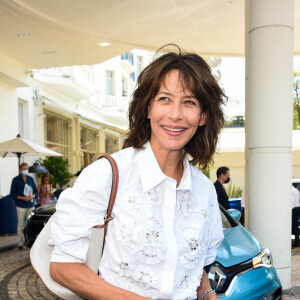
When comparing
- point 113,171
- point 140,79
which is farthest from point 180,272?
point 140,79

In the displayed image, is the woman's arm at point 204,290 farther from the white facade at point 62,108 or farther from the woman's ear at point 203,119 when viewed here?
the white facade at point 62,108

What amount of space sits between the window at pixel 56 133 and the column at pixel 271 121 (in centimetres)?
1349

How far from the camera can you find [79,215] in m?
1.51

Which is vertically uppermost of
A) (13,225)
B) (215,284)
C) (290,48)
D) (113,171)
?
(290,48)

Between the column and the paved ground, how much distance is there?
0.87 meters

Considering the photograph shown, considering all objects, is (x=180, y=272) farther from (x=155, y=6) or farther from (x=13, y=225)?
(x=13, y=225)

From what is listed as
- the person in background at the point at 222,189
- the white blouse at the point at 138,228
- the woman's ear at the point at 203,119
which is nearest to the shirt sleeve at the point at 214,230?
the white blouse at the point at 138,228

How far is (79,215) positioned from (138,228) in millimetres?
214

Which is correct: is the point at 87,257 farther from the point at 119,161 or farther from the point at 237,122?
the point at 237,122

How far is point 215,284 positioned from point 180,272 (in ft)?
8.78

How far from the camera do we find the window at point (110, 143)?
111 feet

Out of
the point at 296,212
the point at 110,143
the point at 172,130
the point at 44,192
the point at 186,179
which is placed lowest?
the point at 296,212

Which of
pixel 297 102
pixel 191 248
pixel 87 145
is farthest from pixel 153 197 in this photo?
pixel 87 145

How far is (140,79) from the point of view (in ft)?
5.94
